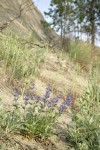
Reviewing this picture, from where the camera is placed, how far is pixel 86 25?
16.4 metres

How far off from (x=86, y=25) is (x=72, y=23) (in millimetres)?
773

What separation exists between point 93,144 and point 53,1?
14.9 meters

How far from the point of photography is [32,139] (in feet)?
11.2

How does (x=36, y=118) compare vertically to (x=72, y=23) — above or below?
below

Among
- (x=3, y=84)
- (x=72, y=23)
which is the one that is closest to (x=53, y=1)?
(x=72, y=23)

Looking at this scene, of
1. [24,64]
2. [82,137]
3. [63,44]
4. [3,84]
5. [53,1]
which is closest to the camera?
[82,137]

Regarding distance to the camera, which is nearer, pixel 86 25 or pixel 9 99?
pixel 9 99

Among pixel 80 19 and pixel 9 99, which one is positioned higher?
pixel 80 19

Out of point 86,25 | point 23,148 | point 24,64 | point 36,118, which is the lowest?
point 23,148

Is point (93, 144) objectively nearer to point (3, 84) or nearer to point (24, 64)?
point (3, 84)

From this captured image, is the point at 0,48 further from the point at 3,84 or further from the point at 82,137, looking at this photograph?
the point at 82,137

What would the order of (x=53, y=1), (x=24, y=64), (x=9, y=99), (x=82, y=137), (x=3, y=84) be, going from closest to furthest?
(x=82, y=137)
(x=9, y=99)
(x=3, y=84)
(x=24, y=64)
(x=53, y=1)

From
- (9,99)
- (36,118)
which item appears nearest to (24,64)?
(9,99)

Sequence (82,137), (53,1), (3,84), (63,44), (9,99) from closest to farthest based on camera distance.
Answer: (82,137) → (9,99) → (3,84) → (63,44) → (53,1)
